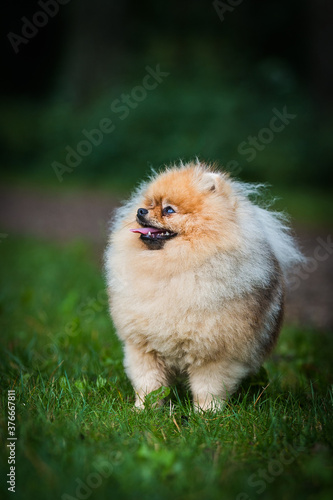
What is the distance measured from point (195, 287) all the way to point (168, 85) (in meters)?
12.3

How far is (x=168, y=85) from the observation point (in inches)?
566

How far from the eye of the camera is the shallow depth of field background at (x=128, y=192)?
2.38 m

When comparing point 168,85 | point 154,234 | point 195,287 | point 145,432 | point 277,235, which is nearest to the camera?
point 145,432

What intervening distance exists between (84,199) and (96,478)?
10261 mm

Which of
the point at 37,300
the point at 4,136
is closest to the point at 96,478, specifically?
the point at 37,300

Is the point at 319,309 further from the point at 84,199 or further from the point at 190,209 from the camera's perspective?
the point at 84,199

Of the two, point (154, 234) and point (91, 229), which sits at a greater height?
point (154, 234)

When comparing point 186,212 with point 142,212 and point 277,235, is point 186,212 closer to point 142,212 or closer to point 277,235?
point 142,212

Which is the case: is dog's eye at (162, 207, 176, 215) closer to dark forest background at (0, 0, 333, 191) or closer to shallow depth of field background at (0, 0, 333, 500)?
shallow depth of field background at (0, 0, 333, 500)

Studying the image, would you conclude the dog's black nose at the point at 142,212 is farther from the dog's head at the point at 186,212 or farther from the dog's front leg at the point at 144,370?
the dog's front leg at the point at 144,370

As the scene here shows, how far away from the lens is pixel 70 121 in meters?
15.1

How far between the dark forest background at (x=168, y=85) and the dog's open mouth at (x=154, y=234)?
646 cm

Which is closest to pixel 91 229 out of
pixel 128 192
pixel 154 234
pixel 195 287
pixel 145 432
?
pixel 128 192

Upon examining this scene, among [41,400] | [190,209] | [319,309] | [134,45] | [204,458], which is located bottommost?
[319,309]
